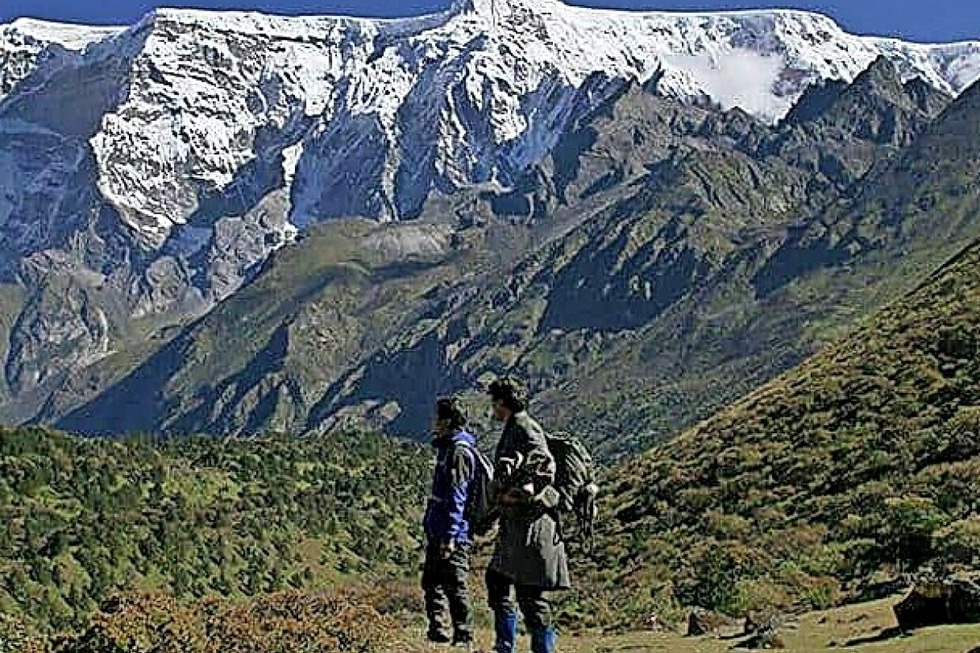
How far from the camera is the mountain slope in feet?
141

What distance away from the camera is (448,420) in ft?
74.5

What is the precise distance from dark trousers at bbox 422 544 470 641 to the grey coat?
10.2ft

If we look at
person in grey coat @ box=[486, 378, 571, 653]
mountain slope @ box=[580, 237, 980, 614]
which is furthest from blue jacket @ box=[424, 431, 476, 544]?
mountain slope @ box=[580, 237, 980, 614]

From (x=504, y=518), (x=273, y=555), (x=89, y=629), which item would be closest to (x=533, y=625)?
(x=504, y=518)

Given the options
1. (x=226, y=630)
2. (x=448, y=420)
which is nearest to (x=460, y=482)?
(x=448, y=420)

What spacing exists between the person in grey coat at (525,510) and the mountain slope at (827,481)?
17789 millimetres

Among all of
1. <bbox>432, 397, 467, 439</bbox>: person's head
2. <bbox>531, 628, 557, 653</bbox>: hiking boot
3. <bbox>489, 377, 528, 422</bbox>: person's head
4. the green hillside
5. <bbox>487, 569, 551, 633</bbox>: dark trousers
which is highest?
<bbox>489, 377, 528, 422</bbox>: person's head

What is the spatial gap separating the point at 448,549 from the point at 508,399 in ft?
12.1

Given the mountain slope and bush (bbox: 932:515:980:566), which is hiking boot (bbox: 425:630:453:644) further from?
the mountain slope

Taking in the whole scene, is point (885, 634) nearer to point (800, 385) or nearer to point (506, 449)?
point (506, 449)

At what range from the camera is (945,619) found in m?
27.6

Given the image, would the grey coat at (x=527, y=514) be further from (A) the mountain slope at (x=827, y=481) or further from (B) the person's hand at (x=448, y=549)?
(A) the mountain slope at (x=827, y=481)

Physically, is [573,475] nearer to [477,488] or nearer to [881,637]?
[477,488]

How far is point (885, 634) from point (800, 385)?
53.7 meters
